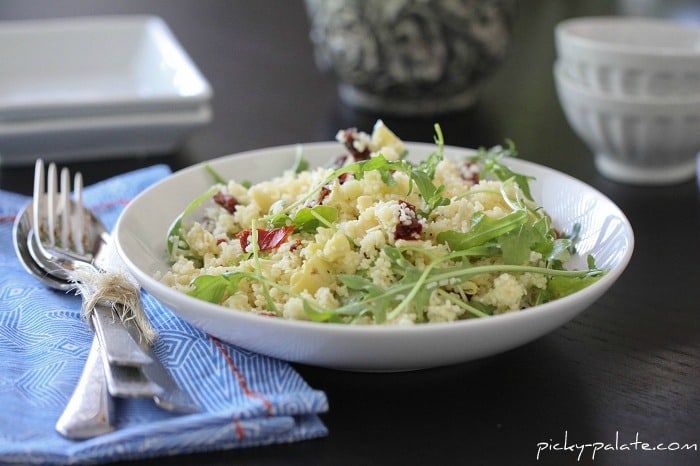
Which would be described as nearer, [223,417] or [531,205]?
[223,417]

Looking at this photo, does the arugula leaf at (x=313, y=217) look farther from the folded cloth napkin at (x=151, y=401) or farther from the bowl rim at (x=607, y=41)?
the bowl rim at (x=607, y=41)

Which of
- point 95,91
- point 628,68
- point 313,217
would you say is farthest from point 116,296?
point 95,91

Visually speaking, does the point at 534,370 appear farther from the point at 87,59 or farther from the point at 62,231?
the point at 87,59

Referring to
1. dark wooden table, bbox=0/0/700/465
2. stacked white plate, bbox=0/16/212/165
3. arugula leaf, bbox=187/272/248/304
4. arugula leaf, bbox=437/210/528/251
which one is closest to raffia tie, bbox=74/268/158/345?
arugula leaf, bbox=187/272/248/304

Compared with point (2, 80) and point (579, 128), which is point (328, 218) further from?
point (2, 80)

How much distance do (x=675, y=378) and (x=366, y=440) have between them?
0.42m

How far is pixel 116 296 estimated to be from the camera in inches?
43.0

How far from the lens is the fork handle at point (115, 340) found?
938 mm

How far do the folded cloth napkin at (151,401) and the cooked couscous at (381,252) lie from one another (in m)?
0.07

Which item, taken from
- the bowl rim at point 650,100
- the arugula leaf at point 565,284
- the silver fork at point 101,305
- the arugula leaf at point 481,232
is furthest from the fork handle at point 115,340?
the bowl rim at point 650,100

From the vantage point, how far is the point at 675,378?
42.4 inches

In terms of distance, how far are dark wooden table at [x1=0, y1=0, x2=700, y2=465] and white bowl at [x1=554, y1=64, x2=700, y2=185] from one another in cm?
4

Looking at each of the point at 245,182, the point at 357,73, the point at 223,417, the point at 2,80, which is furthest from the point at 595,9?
the point at 223,417

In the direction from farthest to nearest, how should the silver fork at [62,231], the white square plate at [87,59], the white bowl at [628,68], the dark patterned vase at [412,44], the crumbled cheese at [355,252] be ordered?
1. the white square plate at [87,59]
2. the dark patterned vase at [412,44]
3. the white bowl at [628,68]
4. the silver fork at [62,231]
5. the crumbled cheese at [355,252]
